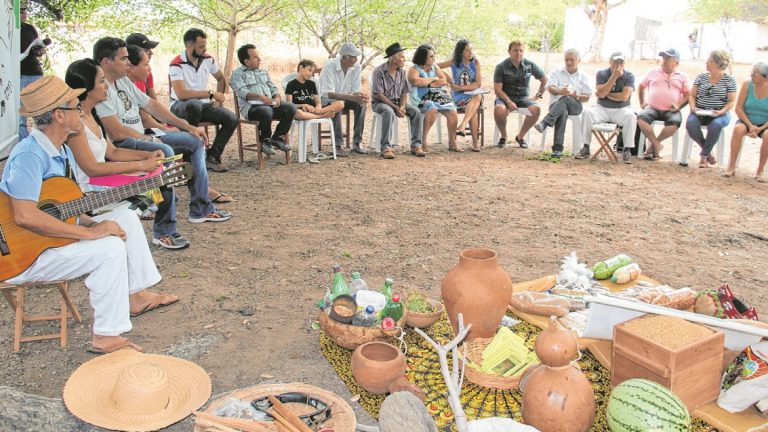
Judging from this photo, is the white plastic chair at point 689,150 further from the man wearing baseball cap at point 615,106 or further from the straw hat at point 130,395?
the straw hat at point 130,395

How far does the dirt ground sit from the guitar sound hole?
29.4 inches

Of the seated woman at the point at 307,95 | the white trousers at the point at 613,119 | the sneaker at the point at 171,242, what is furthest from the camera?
the white trousers at the point at 613,119

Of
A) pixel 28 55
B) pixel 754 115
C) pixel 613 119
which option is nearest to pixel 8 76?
pixel 28 55

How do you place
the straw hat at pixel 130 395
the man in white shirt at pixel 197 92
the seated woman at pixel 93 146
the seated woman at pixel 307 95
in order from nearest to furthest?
the straw hat at pixel 130 395
the seated woman at pixel 93 146
the man in white shirt at pixel 197 92
the seated woman at pixel 307 95

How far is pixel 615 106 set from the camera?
8594 millimetres

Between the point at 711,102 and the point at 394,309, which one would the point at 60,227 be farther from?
the point at 711,102

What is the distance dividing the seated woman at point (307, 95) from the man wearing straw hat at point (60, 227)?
494 centimetres

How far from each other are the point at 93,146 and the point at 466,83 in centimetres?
620

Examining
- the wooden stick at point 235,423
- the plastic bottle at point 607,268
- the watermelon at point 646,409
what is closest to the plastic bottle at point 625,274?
the plastic bottle at point 607,268

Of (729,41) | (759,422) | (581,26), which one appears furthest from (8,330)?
(729,41)

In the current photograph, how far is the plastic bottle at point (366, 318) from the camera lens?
3125mm

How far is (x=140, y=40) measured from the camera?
6.25m

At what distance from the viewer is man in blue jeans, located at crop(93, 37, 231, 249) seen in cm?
480

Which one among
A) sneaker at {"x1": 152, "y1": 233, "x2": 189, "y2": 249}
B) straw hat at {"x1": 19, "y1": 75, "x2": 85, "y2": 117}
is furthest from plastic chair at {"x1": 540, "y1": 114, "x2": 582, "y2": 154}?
straw hat at {"x1": 19, "y1": 75, "x2": 85, "y2": 117}
